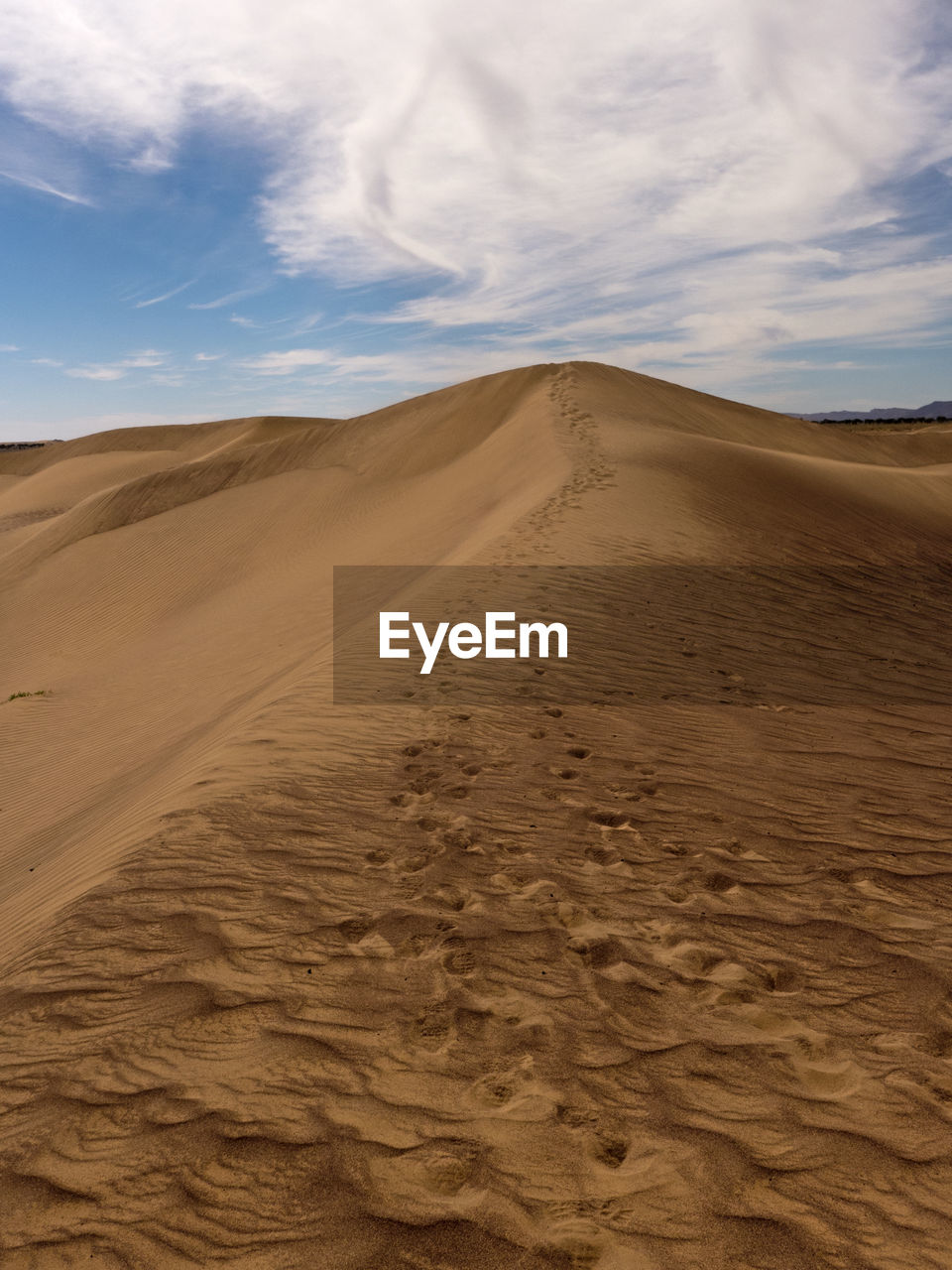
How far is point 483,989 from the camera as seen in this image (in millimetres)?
3352

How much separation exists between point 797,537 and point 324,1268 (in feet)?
41.5

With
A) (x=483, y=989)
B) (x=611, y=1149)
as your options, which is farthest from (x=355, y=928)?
(x=611, y=1149)

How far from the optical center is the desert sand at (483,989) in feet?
7.72

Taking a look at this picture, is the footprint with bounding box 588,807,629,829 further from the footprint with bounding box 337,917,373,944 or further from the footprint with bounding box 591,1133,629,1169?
the footprint with bounding box 591,1133,629,1169

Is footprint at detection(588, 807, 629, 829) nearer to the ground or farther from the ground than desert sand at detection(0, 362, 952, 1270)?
farther from the ground

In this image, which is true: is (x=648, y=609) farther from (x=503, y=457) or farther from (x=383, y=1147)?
(x=503, y=457)

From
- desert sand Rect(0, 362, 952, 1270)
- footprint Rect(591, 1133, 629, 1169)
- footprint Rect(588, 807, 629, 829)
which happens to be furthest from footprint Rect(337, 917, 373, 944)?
footprint Rect(588, 807, 629, 829)

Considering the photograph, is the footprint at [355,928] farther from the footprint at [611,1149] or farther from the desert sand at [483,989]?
the footprint at [611,1149]

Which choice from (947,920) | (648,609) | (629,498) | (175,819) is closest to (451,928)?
(175,819)

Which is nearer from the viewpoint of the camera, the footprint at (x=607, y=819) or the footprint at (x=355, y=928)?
the footprint at (x=355, y=928)

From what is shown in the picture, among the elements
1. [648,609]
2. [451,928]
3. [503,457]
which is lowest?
[451,928]

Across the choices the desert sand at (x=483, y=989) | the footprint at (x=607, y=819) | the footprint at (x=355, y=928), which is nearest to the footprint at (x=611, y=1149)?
the desert sand at (x=483, y=989)

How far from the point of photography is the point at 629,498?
13766mm

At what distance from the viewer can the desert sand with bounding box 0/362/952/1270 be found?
2.35 m
